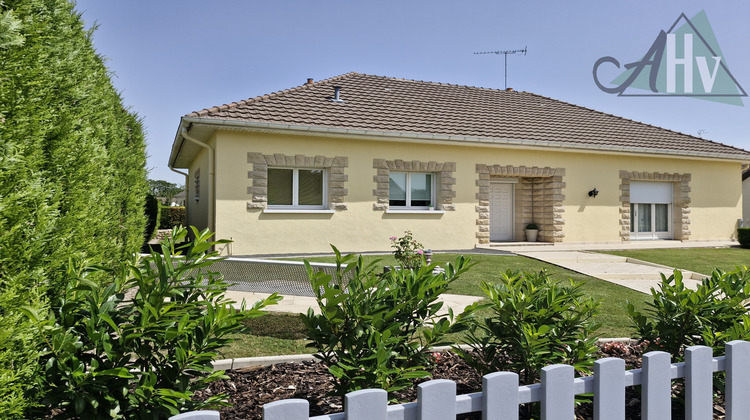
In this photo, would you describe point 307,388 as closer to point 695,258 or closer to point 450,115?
point 695,258

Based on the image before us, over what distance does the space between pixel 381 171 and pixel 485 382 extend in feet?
35.5

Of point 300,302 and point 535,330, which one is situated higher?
point 535,330

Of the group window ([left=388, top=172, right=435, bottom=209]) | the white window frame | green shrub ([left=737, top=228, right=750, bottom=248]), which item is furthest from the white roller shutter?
window ([left=388, top=172, right=435, bottom=209])

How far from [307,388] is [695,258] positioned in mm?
12527

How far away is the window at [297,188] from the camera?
11.7 metres

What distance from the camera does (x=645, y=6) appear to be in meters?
11.5

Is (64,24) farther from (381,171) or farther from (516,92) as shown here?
(516,92)

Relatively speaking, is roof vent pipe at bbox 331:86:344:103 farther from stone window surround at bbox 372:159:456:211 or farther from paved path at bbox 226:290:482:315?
paved path at bbox 226:290:482:315

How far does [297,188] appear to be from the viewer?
11844 millimetres

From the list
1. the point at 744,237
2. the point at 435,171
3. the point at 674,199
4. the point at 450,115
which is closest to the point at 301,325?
the point at 435,171

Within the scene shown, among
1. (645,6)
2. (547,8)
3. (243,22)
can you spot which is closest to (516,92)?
(645,6)

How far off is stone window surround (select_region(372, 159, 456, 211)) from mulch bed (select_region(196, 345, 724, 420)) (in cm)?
916

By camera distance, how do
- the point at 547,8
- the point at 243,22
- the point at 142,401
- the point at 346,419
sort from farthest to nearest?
the point at 547,8 → the point at 243,22 → the point at 142,401 → the point at 346,419

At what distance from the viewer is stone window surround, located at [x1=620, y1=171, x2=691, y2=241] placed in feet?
49.3
